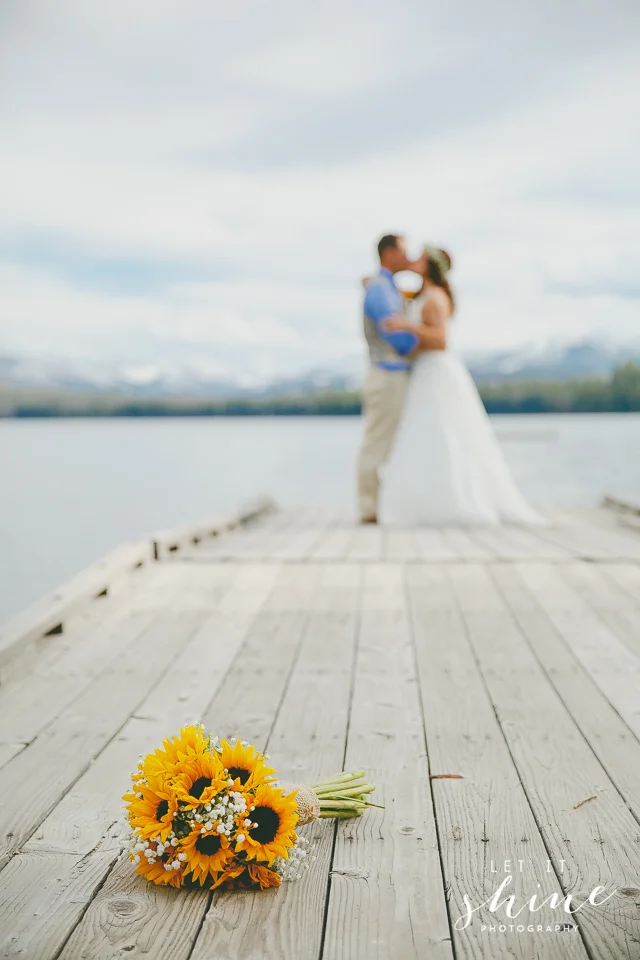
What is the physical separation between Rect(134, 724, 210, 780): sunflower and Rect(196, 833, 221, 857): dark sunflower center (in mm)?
111

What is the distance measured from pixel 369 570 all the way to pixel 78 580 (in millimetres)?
1308

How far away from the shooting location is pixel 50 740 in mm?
1945

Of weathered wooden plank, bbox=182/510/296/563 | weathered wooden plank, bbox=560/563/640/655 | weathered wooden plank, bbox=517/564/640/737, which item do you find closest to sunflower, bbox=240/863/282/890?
weathered wooden plank, bbox=517/564/640/737

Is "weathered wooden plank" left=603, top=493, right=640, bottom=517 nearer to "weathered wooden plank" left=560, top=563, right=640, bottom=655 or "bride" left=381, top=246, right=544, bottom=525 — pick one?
"bride" left=381, top=246, right=544, bottom=525

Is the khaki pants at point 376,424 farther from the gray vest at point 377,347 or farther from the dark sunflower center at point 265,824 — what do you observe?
the dark sunflower center at point 265,824

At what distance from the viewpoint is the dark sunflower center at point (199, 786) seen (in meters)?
1.35

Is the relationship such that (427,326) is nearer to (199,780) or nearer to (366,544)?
(366,544)

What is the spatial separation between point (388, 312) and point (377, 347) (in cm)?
27

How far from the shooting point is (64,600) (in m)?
3.03

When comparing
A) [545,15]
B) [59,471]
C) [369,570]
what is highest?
[545,15]

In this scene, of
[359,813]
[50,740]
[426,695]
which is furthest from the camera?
[426,695]

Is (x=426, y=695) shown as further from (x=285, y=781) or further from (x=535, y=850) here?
(x=535, y=850)

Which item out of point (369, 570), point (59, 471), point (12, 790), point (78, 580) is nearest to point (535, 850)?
point (12, 790)

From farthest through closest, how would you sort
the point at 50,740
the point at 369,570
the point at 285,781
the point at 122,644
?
the point at 369,570 → the point at 122,644 → the point at 50,740 → the point at 285,781
